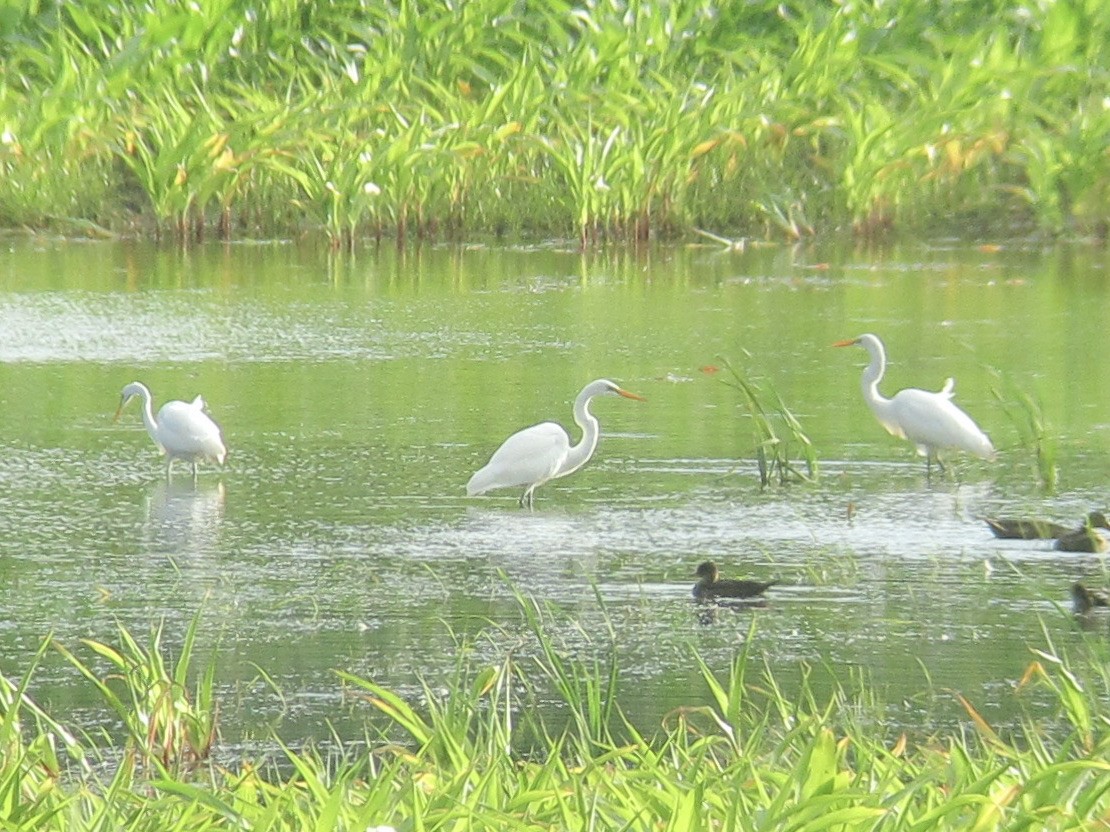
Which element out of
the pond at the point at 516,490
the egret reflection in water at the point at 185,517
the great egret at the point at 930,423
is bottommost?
the egret reflection in water at the point at 185,517

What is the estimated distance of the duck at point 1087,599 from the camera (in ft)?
18.6

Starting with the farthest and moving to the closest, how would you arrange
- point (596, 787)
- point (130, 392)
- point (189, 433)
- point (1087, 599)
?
point (130, 392)
point (189, 433)
point (1087, 599)
point (596, 787)

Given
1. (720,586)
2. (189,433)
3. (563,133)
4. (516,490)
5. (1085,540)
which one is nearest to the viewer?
(720,586)

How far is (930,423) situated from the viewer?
7809mm

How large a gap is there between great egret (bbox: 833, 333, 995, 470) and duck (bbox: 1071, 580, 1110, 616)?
2.05 m

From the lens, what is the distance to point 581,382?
9.73 meters

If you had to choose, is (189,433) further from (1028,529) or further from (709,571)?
(1028,529)

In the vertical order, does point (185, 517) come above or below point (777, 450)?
below

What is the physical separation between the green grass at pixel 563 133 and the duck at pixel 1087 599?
30.0 feet

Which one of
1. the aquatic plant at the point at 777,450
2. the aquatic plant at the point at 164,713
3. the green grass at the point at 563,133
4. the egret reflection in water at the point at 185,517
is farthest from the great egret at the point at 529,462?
the green grass at the point at 563,133

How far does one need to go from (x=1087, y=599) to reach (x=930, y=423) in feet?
7.11

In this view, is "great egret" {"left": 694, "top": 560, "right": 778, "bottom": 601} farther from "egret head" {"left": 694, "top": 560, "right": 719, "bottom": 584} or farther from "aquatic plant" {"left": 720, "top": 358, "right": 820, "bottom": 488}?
"aquatic plant" {"left": 720, "top": 358, "right": 820, "bottom": 488}

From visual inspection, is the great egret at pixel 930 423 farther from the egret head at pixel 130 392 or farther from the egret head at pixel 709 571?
the egret head at pixel 130 392

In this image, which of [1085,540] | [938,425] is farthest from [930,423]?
[1085,540]
